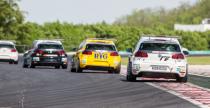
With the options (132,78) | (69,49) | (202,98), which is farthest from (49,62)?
(69,49)

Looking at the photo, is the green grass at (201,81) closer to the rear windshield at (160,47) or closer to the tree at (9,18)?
the rear windshield at (160,47)

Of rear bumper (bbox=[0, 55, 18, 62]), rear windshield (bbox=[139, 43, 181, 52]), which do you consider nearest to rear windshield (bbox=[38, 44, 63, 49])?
rear bumper (bbox=[0, 55, 18, 62])

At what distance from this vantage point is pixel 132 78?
2616 centimetres

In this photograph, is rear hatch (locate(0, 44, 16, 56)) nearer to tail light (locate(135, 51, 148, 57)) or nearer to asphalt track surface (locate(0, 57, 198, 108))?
tail light (locate(135, 51, 148, 57))

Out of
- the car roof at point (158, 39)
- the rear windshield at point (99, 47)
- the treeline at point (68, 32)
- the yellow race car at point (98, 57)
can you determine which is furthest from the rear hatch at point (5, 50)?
the treeline at point (68, 32)

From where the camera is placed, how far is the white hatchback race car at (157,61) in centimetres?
2561

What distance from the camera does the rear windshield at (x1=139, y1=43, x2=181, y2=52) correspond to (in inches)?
1022

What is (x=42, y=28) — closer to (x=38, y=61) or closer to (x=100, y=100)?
(x=38, y=61)

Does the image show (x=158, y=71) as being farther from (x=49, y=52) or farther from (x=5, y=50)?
A: (x=5, y=50)

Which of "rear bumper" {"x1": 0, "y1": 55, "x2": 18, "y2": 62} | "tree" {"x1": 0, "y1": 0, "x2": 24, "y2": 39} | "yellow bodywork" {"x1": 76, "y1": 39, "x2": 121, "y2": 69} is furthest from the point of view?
"tree" {"x1": 0, "y1": 0, "x2": 24, "y2": 39}

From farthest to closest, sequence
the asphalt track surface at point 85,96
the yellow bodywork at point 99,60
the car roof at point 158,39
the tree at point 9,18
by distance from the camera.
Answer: the tree at point 9,18 → the yellow bodywork at point 99,60 → the car roof at point 158,39 → the asphalt track surface at point 85,96

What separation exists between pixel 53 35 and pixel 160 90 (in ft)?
265

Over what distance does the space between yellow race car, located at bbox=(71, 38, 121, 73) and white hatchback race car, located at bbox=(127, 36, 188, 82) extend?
7786 mm

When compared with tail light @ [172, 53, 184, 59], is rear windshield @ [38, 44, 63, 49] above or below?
above
